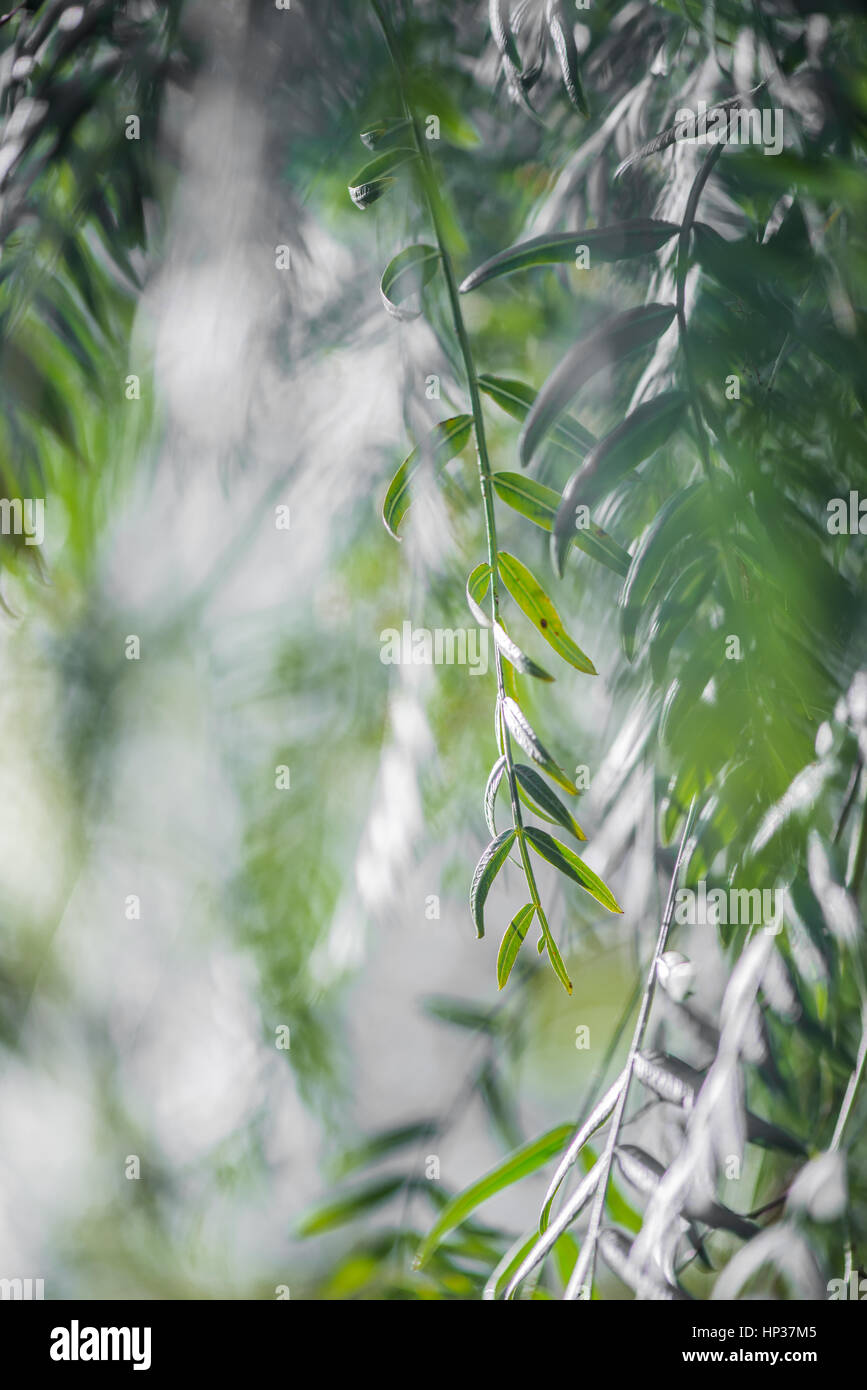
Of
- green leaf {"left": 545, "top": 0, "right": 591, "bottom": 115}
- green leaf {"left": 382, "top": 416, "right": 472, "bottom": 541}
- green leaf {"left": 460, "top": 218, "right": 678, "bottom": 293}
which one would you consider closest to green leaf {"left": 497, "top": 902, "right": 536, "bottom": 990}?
green leaf {"left": 382, "top": 416, "right": 472, "bottom": 541}

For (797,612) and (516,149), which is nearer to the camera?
(797,612)

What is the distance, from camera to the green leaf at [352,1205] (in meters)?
0.72

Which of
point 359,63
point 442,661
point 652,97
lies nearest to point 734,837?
point 442,661

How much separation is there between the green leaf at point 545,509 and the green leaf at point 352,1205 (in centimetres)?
50

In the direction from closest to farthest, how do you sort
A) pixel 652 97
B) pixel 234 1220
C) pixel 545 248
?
pixel 545 248
pixel 652 97
pixel 234 1220

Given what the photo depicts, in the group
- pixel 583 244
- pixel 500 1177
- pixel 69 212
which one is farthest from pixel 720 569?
pixel 69 212

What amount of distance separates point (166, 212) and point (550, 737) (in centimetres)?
50

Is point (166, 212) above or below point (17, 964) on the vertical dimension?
above

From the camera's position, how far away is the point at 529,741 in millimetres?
473

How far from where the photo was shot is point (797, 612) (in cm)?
56

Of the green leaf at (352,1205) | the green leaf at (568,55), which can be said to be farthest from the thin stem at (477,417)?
the green leaf at (352,1205)

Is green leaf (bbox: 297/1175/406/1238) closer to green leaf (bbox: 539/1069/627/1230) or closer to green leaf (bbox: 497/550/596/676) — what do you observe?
green leaf (bbox: 539/1069/627/1230)

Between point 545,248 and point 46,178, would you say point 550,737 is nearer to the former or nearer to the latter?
point 545,248

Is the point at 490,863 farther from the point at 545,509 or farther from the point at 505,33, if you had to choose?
the point at 505,33
